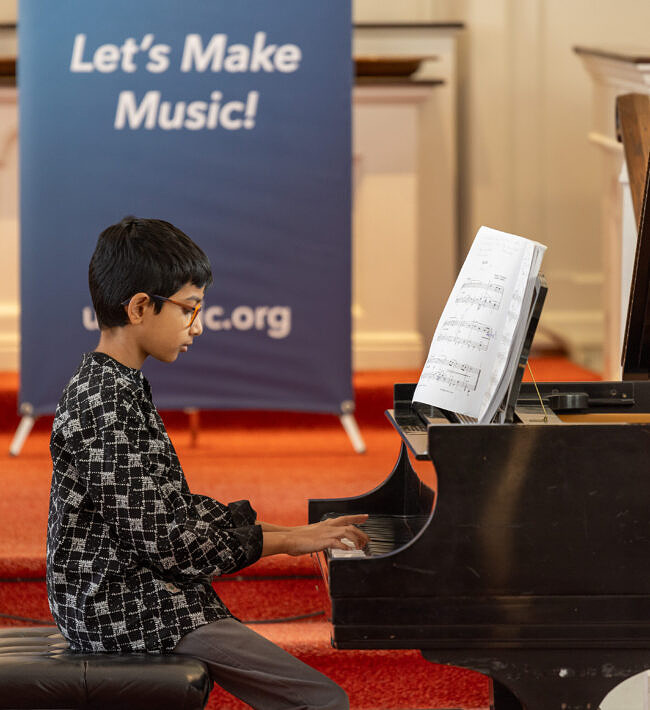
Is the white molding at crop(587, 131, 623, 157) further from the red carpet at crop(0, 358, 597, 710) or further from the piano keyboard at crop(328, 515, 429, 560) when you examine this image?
the piano keyboard at crop(328, 515, 429, 560)

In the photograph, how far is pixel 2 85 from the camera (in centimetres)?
520

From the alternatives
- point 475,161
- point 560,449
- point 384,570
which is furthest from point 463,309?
point 475,161

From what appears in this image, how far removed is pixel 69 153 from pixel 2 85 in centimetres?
169

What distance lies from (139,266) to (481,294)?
547mm

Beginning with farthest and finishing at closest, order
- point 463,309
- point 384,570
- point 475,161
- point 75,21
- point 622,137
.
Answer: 1. point 475,161
2. point 75,21
3. point 622,137
4. point 463,309
5. point 384,570

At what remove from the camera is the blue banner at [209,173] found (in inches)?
143

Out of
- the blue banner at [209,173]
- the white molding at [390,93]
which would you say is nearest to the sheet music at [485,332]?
the blue banner at [209,173]

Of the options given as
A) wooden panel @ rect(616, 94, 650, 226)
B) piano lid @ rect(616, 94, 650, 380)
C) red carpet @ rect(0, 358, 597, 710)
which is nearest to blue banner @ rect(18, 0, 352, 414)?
red carpet @ rect(0, 358, 597, 710)

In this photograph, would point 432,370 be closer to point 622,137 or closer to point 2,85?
point 622,137

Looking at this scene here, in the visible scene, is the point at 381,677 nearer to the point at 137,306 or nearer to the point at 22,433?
the point at 137,306

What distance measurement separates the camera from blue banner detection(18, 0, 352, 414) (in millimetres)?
3643

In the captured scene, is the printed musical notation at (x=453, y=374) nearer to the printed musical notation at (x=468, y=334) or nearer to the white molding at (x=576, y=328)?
the printed musical notation at (x=468, y=334)

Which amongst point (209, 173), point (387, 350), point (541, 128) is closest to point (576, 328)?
point (541, 128)

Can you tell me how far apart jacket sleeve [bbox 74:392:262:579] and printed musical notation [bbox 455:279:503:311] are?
0.53 meters
